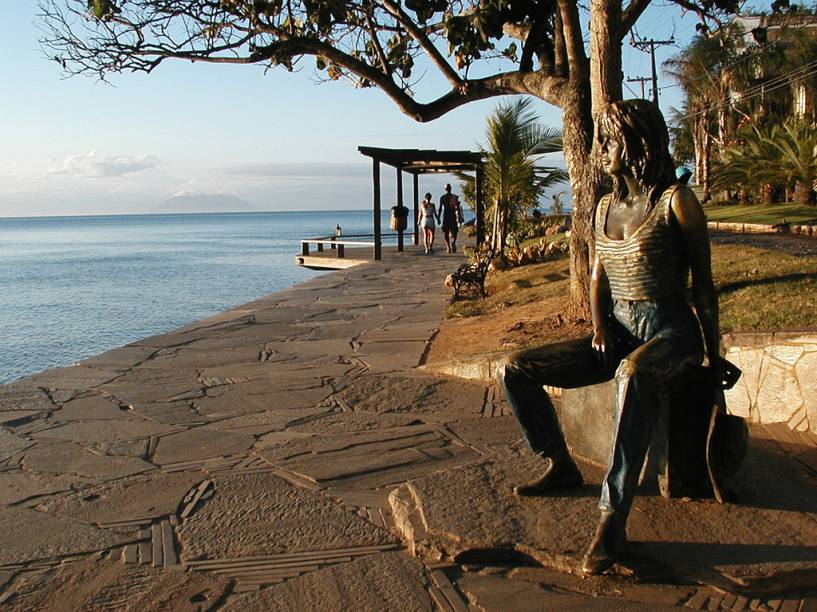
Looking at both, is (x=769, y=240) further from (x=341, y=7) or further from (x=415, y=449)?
(x=415, y=449)

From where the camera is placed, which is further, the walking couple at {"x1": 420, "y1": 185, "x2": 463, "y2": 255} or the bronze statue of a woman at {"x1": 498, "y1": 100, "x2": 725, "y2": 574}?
the walking couple at {"x1": 420, "y1": 185, "x2": 463, "y2": 255}

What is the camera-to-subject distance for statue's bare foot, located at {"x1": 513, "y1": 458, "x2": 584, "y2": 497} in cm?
388

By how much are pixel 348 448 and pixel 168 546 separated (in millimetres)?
1580

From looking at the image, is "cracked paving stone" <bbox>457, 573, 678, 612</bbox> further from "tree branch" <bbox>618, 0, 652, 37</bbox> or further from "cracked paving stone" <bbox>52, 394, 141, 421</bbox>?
"tree branch" <bbox>618, 0, 652, 37</bbox>

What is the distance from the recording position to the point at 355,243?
27.8 m

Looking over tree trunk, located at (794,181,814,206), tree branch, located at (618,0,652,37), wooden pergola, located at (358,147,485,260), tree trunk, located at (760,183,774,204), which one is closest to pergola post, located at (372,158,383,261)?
wooden pergola, located at (358,147,485,260)

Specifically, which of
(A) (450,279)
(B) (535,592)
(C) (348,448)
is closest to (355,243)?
(A) (450,279)

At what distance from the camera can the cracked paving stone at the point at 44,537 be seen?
365 centimetres

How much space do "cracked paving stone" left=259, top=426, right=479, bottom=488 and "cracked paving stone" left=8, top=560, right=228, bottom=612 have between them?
4.12ft

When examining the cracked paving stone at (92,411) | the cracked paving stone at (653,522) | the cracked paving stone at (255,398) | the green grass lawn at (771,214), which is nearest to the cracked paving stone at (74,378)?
the cracked paving stone at (92,411)

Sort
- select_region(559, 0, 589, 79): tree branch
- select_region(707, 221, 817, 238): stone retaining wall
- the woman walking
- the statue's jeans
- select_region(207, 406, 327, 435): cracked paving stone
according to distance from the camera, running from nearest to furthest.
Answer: the statue's jeans
select_region(207, 406, 327, 435): cracked paving stone
select_region(559, 0, 589, 79): tree branch
select_region(707, 221, 817, 238): stone retaining wall
the woman walking

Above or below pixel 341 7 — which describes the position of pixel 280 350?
below

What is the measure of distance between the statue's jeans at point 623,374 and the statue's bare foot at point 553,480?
7 centimetres

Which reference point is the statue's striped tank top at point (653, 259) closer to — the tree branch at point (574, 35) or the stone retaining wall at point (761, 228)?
the tree branch at point (574, 35)
